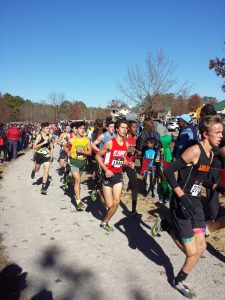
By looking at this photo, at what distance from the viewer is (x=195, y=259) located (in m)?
3.73

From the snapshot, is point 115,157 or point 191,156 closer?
point 191,156

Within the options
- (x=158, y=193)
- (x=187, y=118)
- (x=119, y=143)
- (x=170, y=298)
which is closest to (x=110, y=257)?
(x=170, y=298)

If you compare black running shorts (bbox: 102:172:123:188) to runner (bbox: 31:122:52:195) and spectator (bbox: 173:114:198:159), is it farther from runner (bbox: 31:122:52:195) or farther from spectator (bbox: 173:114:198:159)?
runner (bbox: 31:122:52:195)

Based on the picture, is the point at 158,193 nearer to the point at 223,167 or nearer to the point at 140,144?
the point at 140,144

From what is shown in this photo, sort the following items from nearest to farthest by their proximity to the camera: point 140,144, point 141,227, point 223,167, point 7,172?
point 223,167 < point 141,227 < point 140,144 < point 7,172

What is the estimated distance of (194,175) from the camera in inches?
145

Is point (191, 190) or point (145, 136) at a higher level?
point (145, 136)

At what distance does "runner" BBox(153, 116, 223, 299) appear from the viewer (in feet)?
11.8

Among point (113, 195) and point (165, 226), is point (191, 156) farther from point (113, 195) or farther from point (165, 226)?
point (113, 195)

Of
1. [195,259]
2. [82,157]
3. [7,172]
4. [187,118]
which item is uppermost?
[187,118]

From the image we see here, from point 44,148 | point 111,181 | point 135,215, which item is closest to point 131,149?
point 135,215

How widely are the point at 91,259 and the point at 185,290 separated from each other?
1593 mm

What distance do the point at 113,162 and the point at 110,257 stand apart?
1700 mm

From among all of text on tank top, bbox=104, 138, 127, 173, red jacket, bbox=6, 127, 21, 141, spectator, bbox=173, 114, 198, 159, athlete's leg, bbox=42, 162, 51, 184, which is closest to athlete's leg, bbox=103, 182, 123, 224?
text on tank top, bbox=104, 138, 127, 173
